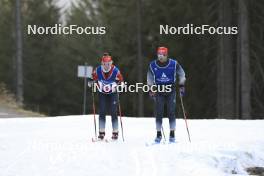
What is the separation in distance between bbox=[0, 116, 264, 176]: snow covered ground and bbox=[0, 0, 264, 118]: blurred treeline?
521 inches

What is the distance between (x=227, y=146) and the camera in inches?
447

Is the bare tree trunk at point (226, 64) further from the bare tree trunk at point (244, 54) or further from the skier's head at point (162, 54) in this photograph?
the skier's head at point (162, 54)

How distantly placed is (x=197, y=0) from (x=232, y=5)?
177 inches

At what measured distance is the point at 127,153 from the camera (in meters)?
10.9

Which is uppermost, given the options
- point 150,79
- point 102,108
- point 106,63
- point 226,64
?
point 226,64

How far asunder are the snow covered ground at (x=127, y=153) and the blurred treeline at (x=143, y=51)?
13.2 meters

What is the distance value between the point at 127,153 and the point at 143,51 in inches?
1193

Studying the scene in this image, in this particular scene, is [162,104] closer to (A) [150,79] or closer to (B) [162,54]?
(A) [150,79]

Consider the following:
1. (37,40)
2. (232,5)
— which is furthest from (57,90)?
(232,5)

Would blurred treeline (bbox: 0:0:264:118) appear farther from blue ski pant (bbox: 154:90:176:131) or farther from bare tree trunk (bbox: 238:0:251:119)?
blue ski pant (bbox: 154:90:176:131)

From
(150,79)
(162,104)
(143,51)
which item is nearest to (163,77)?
(150,79)

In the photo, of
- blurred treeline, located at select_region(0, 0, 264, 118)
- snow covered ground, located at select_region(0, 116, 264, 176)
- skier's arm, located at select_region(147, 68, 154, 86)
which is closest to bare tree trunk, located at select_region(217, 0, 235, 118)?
blurred treeline, located at select_region(0, 0, 264, 118)

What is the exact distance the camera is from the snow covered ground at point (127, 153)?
929 cm

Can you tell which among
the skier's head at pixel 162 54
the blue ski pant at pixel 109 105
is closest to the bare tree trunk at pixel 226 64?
the blue ski pant at pixel 109 105
